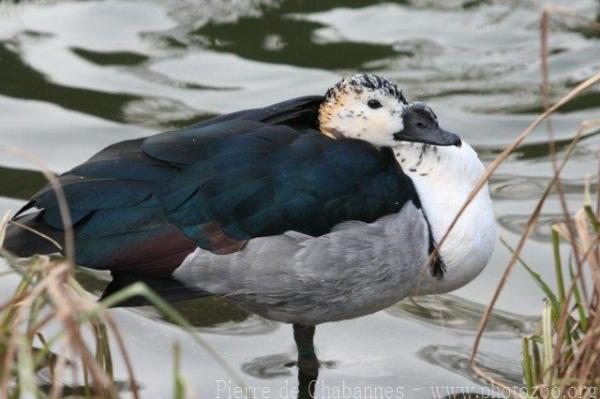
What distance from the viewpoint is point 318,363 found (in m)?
5.44

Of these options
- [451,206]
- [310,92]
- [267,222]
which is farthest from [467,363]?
[310,92]

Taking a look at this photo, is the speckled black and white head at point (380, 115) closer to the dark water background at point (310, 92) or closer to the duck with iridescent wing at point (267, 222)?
the duck with iridescent wing at point (267, 222)

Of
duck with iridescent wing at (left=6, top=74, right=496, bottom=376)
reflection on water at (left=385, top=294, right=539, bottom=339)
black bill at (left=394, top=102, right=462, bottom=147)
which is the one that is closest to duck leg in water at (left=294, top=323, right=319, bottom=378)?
duck with iridescent wing at (left=6, top=74, right=496, bottom=376)

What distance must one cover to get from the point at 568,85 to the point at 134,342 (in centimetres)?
399

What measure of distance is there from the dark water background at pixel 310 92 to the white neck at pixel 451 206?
0.58 metres

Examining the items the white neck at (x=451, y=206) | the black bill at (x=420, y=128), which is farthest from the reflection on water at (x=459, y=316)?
the black bill at (x=420, y=128)

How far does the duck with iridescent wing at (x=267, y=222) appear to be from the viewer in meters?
4.86

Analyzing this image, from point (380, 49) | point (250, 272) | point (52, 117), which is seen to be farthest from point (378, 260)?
point (380, 49)

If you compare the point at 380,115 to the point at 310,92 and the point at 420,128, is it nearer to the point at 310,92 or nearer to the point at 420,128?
the point at 420,128

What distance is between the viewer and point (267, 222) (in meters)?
4.86

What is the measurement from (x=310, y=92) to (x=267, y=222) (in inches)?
136

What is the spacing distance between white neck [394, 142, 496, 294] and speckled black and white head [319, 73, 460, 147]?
0.09 metres

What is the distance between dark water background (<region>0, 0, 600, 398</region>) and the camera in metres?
5.60

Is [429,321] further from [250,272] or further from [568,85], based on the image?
[568,85]
